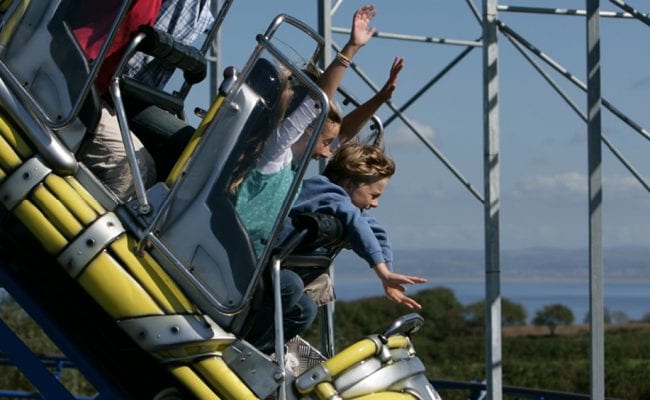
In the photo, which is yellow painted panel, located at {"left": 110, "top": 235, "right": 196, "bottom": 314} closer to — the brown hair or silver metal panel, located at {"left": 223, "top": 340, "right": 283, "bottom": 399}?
silver metal panel, located at {"left": 223, "top": 340, "right": 283, "bottom": 399}

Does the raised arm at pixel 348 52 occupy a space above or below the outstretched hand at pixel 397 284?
above

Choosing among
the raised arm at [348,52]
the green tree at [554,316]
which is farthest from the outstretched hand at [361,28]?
the green tree at [554,316]

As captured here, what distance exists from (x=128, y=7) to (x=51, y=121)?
0.49 metres

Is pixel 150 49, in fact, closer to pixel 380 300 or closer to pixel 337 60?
pixel 337 60

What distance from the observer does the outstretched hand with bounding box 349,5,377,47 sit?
5715mm

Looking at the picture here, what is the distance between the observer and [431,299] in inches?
1569

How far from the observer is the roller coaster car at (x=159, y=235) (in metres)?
4.98

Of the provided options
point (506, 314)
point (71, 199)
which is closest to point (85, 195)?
point (71, 199)

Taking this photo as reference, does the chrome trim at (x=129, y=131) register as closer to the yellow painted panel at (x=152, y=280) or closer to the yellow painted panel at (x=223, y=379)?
the yellow painted panel at (x=152, y=280)

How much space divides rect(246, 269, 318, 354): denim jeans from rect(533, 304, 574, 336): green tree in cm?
3582

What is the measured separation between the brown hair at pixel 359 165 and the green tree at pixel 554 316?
3543cm

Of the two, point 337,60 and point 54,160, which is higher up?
point 337,60

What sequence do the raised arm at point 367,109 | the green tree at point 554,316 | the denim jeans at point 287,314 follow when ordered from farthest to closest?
1. the green tree at point 554,316
2. the raised arm at point 367,109
3. the denim jeans at point 287,314

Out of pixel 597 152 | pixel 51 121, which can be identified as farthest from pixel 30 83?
pixel 597 152
